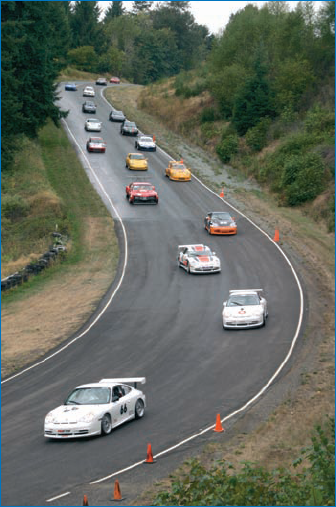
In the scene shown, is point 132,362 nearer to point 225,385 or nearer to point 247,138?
point 225,385

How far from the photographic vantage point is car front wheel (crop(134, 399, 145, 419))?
2372 cm

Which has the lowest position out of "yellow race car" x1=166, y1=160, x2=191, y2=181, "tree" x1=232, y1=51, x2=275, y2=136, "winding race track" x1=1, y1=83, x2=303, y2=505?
"winding race track" x1=1, y1=83, x2=303, y2=505

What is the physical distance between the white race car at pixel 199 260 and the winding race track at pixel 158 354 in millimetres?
424

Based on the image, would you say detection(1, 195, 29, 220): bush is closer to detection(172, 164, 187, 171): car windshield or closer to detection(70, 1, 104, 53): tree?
detection(172, 164, 187, 171): car windshield

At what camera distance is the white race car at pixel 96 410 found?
21.8 meters

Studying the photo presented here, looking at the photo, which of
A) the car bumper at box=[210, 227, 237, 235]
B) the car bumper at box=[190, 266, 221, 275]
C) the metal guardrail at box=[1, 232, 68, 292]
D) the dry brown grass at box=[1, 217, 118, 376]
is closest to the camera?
the dry brown grass at box=[1, 217, 118, 376]

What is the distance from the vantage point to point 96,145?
243 ft

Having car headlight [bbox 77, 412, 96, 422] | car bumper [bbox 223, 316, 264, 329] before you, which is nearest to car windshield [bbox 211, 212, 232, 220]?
car bumper [bbox 223, 316, 264, 329]

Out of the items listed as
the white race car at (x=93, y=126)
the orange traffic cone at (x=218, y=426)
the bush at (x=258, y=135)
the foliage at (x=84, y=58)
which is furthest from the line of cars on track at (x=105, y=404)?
the foliage at (x=84, y=58)

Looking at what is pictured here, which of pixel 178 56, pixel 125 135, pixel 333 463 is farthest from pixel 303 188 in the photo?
pixel 178 56

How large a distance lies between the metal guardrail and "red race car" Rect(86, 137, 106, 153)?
83.1 ft

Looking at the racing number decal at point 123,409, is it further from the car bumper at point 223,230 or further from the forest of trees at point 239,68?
the forest of trees at point 239,68

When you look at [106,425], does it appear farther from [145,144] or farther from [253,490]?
[145,144]

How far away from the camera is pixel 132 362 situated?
29.7 m
